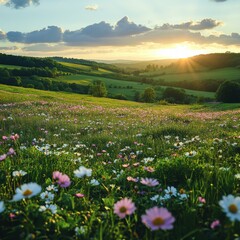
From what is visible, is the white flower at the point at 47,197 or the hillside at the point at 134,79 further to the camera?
the hillside at the point at 134,79

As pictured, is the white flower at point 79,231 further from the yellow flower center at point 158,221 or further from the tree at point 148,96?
the tree at point 148,96

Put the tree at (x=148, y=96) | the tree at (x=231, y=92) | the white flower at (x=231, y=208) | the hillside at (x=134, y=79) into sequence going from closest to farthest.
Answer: the white flower at (x=231, y=208) < the tree at (x=231, y=92) < the tree at (x=148, y=96) < the hillside at (x=134, y=79)

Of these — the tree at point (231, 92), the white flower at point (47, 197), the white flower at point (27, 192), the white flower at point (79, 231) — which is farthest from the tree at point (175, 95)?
the white flower at point (27, 192)

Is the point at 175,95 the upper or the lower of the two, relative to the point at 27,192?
lower

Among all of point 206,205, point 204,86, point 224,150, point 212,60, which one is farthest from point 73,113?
point 212,60

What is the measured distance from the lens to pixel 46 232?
3.06 m

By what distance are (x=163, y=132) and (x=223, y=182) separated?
7985mm

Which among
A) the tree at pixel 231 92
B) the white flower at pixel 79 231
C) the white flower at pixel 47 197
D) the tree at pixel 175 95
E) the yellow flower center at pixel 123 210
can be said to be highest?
the yellow flower center at pixel 123 210

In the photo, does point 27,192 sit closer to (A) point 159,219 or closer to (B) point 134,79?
(A) point 159,219

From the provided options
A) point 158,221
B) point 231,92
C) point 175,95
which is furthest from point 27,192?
point 175,95

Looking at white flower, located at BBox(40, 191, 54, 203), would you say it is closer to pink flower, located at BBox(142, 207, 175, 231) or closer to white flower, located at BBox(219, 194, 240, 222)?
pink flower, located at BBox(142, 207, 175, 231)

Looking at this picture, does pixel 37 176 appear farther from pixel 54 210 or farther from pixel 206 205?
pixel 206 205

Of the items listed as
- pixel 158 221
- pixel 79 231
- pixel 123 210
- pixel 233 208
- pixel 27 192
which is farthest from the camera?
pixel 79 231

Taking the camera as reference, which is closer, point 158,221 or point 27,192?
point 158,221
